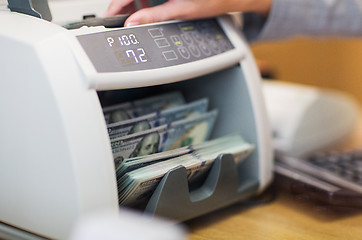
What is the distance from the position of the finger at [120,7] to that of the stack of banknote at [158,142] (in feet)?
0.41

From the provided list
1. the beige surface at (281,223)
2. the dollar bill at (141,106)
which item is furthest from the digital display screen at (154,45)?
the beige surface at (281,223)

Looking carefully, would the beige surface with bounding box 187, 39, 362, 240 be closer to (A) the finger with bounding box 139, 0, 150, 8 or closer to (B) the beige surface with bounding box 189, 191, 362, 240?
(B) the beige surface with bounding box 189, 191, 362, 240

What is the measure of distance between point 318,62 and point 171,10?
1.40 meters

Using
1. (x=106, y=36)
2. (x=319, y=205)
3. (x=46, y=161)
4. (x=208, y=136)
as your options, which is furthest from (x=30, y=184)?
(x=319, y=205)

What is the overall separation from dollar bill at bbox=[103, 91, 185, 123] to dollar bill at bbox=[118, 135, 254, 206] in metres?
0.10

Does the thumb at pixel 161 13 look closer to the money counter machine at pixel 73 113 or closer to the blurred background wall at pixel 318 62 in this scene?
the money counter machine at pixel 73 113

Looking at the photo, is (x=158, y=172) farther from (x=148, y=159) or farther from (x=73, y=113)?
(x=73, y=113)

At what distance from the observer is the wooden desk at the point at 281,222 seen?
610mm

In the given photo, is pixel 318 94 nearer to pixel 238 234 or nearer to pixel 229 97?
pixel 229 97

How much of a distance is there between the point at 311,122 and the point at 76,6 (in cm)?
49

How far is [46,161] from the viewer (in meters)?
0.50

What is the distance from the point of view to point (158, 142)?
0.62 meters

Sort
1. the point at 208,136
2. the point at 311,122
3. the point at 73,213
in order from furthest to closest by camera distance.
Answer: the point at 311,122 < the point at 208,136 < the point at 73,213

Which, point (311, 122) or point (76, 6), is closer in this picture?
point (76, 6)
